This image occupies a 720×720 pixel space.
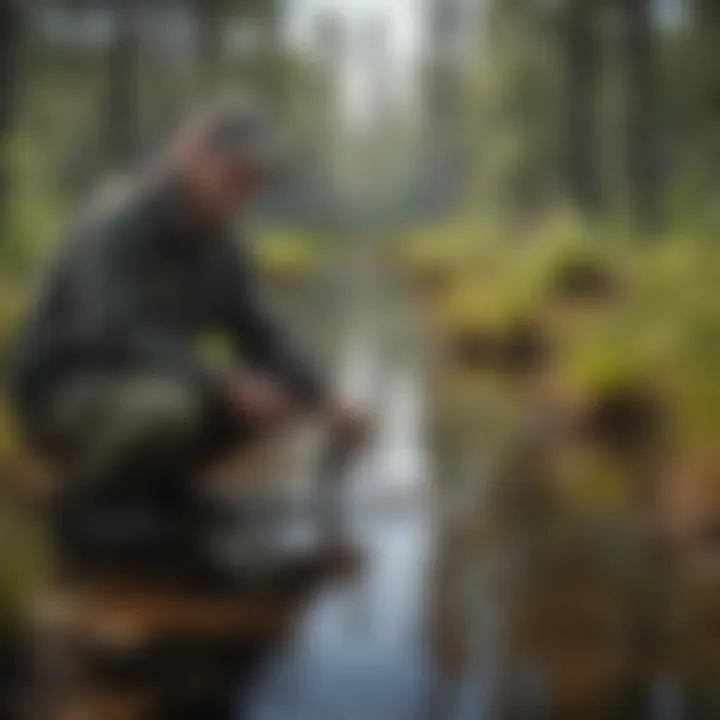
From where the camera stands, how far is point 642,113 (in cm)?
166

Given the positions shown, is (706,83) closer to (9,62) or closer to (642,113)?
(642,113)

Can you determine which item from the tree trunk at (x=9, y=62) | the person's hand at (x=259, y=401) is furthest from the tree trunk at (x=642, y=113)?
Result: the tree trunk at (x=9, y=62)

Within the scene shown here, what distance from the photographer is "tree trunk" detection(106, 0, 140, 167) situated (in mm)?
1630

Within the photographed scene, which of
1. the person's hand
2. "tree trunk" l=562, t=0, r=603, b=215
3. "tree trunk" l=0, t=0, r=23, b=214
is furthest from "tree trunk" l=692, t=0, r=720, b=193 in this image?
"tree trunk" l=0, t=0, r=23, b=214

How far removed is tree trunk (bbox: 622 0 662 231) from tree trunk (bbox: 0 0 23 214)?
699mm

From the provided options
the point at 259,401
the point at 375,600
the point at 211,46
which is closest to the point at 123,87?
the point at 211,46

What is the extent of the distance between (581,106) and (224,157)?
1.35 feet

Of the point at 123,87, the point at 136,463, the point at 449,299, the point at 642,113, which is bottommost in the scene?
the point at 136,463

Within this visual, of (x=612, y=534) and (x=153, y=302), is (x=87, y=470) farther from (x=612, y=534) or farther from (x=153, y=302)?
(x=612, y=534)

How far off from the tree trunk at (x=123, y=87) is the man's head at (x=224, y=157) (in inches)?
2.2

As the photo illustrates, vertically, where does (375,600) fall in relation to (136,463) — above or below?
below

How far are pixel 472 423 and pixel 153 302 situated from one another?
1.26 feet

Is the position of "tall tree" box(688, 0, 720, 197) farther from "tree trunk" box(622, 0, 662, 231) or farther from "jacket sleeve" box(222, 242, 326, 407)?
"jacket sleeve" box(222, 242, 326, 407)

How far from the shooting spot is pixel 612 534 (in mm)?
1602
